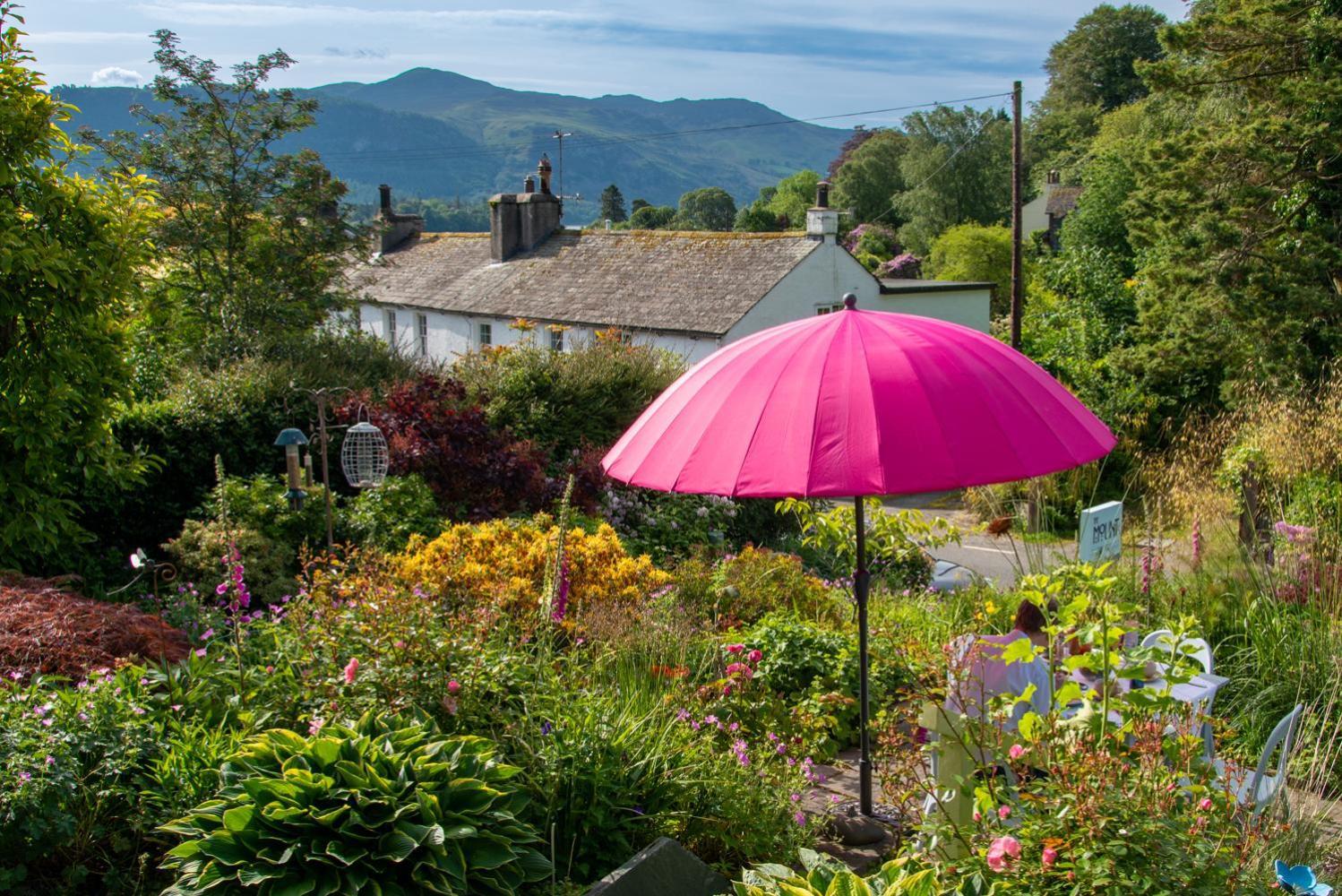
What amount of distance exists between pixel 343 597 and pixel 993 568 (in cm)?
1192

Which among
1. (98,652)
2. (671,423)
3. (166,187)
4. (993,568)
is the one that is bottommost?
(993,568)

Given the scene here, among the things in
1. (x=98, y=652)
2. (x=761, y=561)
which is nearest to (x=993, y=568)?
(x=761, y=561)

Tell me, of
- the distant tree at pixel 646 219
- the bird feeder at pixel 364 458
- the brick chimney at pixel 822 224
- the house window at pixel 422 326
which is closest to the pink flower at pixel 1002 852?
the bird feeder at pixel 364 458

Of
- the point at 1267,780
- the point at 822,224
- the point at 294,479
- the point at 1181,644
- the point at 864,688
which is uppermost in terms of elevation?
the point at 822,224

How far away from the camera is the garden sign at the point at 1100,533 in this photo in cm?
609

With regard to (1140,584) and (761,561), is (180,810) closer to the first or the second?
(761,561)

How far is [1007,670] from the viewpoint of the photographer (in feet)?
14.6

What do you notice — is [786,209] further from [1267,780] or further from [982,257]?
[1267,780]

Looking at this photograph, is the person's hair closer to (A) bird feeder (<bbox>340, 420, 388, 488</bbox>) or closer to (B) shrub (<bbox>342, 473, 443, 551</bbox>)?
(B) shrub (<bbox>342, 473, 443, 551</bbox>)

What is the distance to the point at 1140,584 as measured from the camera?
694 cm

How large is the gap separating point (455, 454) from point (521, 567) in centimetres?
343

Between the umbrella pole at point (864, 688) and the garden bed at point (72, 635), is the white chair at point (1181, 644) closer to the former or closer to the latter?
the umbrella pole at point (864, 688)

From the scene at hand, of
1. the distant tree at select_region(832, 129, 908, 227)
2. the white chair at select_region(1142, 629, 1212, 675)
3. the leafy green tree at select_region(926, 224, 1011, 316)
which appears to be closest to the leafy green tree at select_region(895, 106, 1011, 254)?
the distant tree at select_region(832, 129, 908, 227)

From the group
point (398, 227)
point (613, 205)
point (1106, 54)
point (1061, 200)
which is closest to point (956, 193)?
point (1061, 200)
